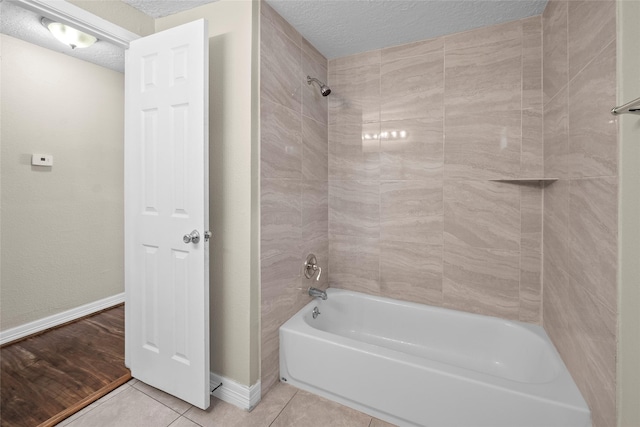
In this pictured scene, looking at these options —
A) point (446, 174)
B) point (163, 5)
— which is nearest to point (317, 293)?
point (446, 174)

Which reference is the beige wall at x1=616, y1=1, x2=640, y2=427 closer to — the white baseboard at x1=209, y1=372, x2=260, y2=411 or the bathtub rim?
the bathtub rim

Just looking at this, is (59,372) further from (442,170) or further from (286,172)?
(442,170)

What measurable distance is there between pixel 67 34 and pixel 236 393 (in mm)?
2618

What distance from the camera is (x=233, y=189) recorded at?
1.65 m

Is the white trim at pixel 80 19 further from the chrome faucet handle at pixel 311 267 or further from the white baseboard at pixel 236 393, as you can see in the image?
the white baseboard at pixel 236 393

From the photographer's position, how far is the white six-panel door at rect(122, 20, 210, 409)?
59.8 inches

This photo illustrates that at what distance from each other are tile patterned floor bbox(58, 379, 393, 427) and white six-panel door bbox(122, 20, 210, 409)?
0.08 metres

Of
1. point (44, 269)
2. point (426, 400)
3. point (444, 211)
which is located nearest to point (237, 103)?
point (444, 211)

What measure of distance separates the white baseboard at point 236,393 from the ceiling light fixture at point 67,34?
2361mm

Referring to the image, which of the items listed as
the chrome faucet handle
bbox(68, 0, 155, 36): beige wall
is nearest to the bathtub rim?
the chrome faucet handle

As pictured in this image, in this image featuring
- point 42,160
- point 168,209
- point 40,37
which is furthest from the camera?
point 42,160

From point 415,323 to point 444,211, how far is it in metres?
0.83

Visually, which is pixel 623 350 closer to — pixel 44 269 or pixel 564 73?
pixel 564 73

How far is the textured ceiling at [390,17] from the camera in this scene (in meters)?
1.68
